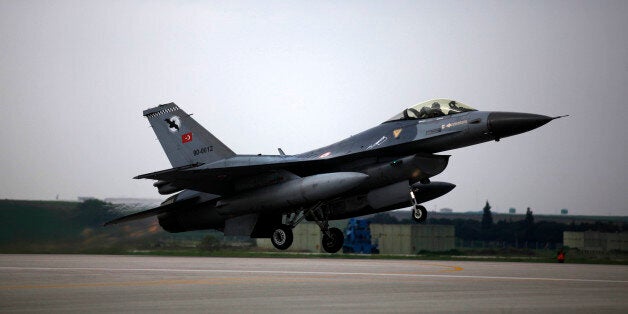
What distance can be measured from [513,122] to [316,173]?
20.7 feet

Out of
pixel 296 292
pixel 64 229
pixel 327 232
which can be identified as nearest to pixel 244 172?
pixel 327 232

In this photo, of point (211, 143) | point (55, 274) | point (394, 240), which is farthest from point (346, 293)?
point (394, 240)

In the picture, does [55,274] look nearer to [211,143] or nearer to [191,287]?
[191,287]

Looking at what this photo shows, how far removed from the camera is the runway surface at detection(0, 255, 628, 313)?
12.6m

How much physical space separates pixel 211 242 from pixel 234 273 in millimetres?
22866

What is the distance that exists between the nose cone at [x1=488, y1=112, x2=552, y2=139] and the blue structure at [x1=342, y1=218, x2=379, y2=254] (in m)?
31.1

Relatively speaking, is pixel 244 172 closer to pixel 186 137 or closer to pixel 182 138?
pixel 186 137

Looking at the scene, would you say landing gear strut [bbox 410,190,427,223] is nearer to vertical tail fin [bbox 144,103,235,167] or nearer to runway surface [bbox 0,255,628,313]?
runway surface [bbox 0,255,628,313]

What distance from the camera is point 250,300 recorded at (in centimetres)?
1348

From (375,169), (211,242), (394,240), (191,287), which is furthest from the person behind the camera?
(394,240)

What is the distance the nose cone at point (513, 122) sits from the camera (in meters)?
20.4

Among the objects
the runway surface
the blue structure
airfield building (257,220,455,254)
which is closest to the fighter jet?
the runway surface

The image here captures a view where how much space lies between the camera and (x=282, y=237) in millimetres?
23844

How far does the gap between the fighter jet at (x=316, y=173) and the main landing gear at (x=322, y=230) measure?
0.03 metres
